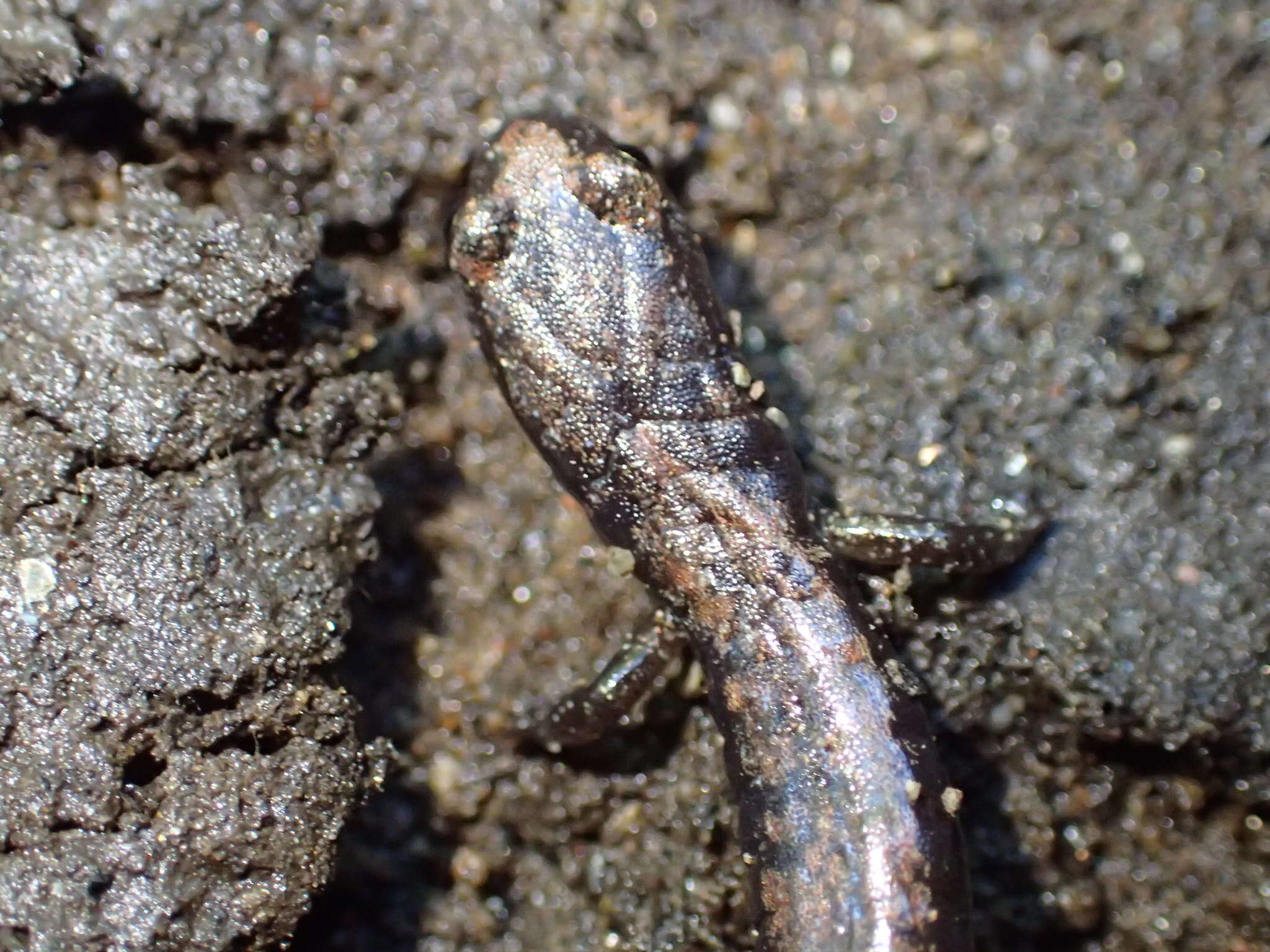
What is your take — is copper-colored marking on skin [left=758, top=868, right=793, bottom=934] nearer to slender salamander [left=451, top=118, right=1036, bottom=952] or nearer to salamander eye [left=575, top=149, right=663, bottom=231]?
slender salamander [left=451, top=118, right=1036, bottom=952]

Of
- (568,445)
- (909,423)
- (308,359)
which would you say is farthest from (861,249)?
(308,359)

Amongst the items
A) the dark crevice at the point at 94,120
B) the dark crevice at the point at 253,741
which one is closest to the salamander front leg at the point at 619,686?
the dark crevice at the point at 253,741

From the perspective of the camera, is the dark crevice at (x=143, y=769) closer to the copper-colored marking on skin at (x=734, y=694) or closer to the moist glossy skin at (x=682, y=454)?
the moist glossy skin at (x=682, y=454)

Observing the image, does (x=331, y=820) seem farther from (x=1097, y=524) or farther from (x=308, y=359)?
(x=1097, y=524)

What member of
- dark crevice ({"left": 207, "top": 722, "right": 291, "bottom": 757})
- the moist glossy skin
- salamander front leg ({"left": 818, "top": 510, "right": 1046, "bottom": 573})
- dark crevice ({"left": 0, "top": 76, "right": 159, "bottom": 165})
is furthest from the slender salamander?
dark crevice ({"left": 0, "top": 76, "right": 159, "bottom": 165})

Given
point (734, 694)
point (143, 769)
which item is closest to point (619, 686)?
point (734, 694)

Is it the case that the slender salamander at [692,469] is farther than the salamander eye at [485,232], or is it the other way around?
the salamander eye at [485,232]

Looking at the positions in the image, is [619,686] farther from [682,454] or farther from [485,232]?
[485,232]

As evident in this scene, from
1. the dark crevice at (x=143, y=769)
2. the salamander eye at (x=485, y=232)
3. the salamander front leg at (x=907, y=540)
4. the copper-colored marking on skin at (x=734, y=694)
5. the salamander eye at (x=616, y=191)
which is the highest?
the salamander eye at (x=616, y=191)
